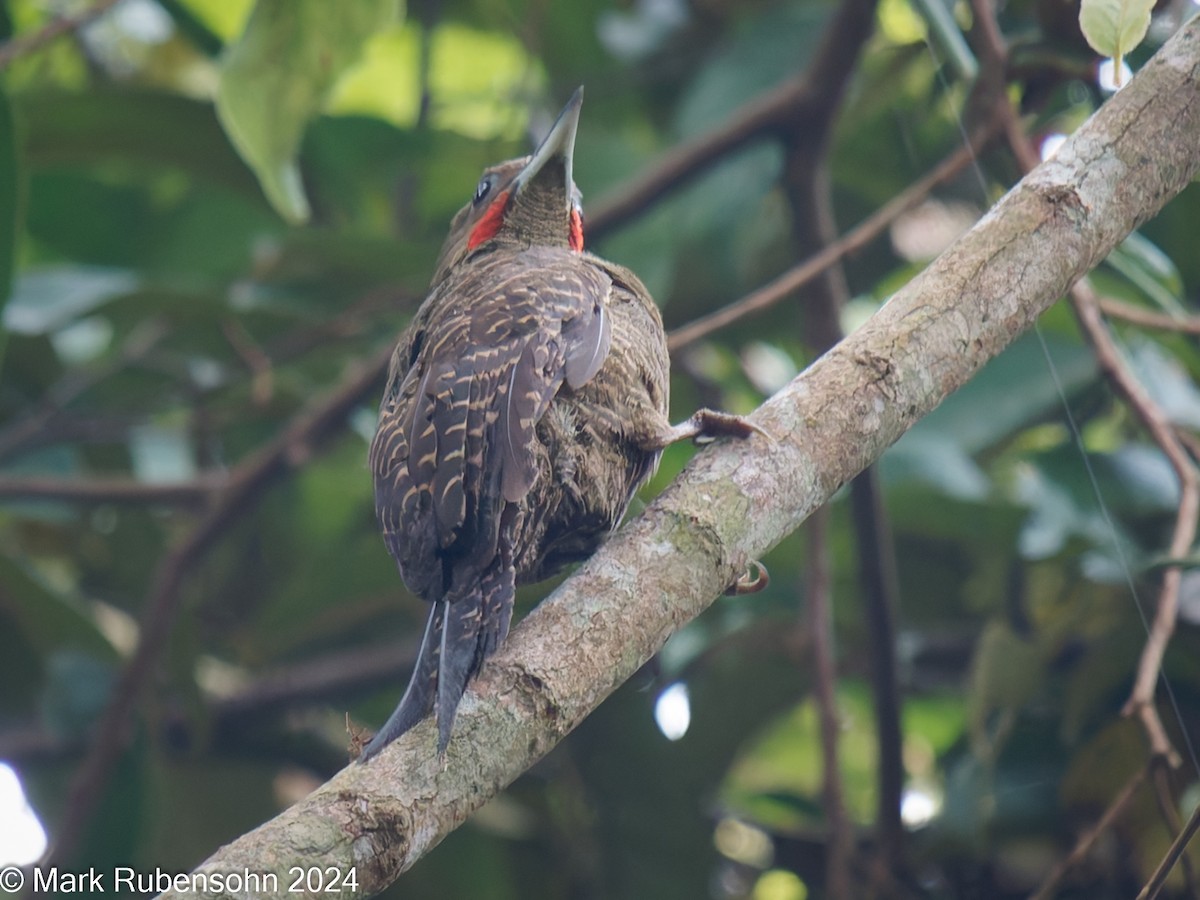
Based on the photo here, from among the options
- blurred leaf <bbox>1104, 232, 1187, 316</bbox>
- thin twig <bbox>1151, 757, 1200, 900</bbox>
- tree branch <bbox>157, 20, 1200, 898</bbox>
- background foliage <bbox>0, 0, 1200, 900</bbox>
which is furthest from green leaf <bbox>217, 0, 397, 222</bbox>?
thin twig <bbox>1151, 757, 1200, 900</bbox>

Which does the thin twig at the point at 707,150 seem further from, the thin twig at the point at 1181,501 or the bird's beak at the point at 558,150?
the thin twig at the point at 1181,501

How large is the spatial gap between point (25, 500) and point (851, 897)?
219 centimetres

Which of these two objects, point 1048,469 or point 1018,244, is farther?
point 1048,469

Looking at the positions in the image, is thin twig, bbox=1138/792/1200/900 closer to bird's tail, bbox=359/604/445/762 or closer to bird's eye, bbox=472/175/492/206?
bird's tail, bbox=359/604/445/762

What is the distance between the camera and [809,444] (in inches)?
71.4

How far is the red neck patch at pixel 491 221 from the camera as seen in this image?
9.95 ft

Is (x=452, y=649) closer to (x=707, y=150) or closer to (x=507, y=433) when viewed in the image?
(x=507, y=433)

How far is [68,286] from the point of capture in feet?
11.0

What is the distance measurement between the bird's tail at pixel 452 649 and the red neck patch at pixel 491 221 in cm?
127

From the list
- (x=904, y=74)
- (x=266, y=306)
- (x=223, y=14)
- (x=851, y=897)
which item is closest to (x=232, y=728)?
(x=266, y=306)

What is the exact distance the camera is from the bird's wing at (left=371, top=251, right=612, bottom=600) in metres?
1.95

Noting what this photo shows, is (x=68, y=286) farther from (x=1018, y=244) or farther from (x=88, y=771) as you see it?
(x=1018, y=244)

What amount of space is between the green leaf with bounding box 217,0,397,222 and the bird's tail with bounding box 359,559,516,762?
3.71 ft

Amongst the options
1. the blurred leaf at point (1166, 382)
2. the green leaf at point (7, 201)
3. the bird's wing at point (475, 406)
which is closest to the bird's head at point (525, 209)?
the bird's wing at point (475, 406)
